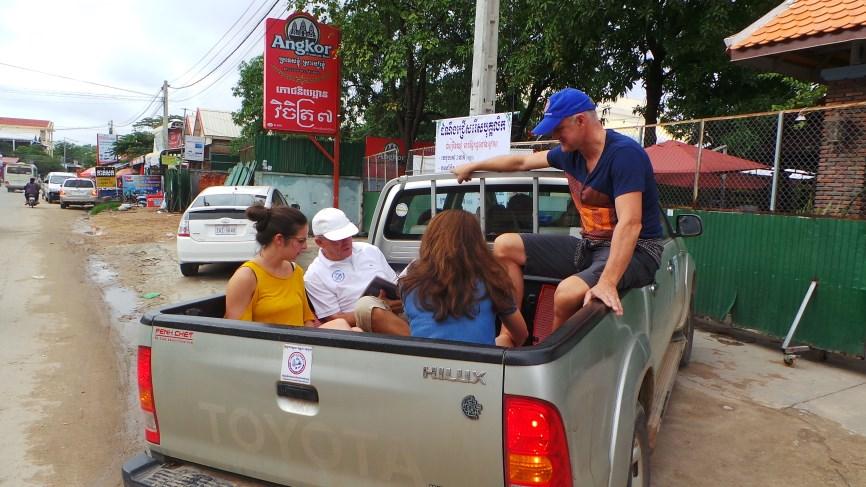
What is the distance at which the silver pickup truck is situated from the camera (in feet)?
5.74

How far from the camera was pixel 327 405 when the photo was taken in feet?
6.54

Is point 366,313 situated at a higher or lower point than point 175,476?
higher

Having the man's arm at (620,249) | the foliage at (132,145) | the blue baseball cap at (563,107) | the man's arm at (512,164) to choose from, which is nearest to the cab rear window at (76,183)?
the foliage at (132,145)

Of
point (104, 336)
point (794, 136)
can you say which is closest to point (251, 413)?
point (104, 336)

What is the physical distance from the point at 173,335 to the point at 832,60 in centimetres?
1029

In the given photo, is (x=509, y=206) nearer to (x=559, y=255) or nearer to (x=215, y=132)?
(x=559, y=255)

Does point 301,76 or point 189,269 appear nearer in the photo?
point 189,269

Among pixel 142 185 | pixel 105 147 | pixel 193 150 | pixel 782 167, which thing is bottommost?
pixel 142 185

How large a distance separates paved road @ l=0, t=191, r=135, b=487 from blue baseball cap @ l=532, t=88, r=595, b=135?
328 cm

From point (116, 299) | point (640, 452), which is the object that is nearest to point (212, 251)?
point (116, 299)

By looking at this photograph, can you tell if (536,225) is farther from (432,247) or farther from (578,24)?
(578,24)

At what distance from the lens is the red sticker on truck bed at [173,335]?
228 cm

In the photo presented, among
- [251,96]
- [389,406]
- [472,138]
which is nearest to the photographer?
[389,406]

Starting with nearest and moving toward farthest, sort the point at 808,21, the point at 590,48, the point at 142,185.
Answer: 1. the point at 808,21
2. the point at 590,48
3. the point at 142,185
